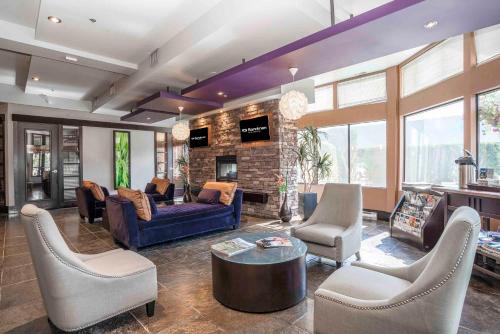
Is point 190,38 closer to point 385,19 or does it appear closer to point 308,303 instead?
point 385,19

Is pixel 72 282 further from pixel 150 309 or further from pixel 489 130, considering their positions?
pixel 489 130

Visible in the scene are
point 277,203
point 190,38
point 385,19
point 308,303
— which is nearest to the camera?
point 308,303

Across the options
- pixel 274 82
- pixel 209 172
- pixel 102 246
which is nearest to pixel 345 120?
pixel 274 82

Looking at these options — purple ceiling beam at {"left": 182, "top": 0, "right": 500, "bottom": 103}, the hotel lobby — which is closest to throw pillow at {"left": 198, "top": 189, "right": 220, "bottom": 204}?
the hotel lobby

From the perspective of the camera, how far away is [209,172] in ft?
27.6

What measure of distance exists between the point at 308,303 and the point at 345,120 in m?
5.40

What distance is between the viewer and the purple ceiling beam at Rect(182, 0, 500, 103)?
2.65 meters

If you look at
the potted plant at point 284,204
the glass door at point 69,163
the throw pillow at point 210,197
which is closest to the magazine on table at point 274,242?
the throw pillow at point 210,197

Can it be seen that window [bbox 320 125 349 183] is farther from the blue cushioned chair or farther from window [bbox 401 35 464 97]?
the blue cushioned chair

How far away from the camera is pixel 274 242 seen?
9.52 feet

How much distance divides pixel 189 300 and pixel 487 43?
5288mm

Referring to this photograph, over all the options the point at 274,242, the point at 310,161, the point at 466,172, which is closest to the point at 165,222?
the point at 274,242

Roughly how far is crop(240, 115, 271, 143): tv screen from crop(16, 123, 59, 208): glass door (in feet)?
18.8

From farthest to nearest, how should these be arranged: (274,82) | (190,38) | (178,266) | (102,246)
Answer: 1. (274,82)
2. (102,246)
3. (190,38)
4. (178,266)
